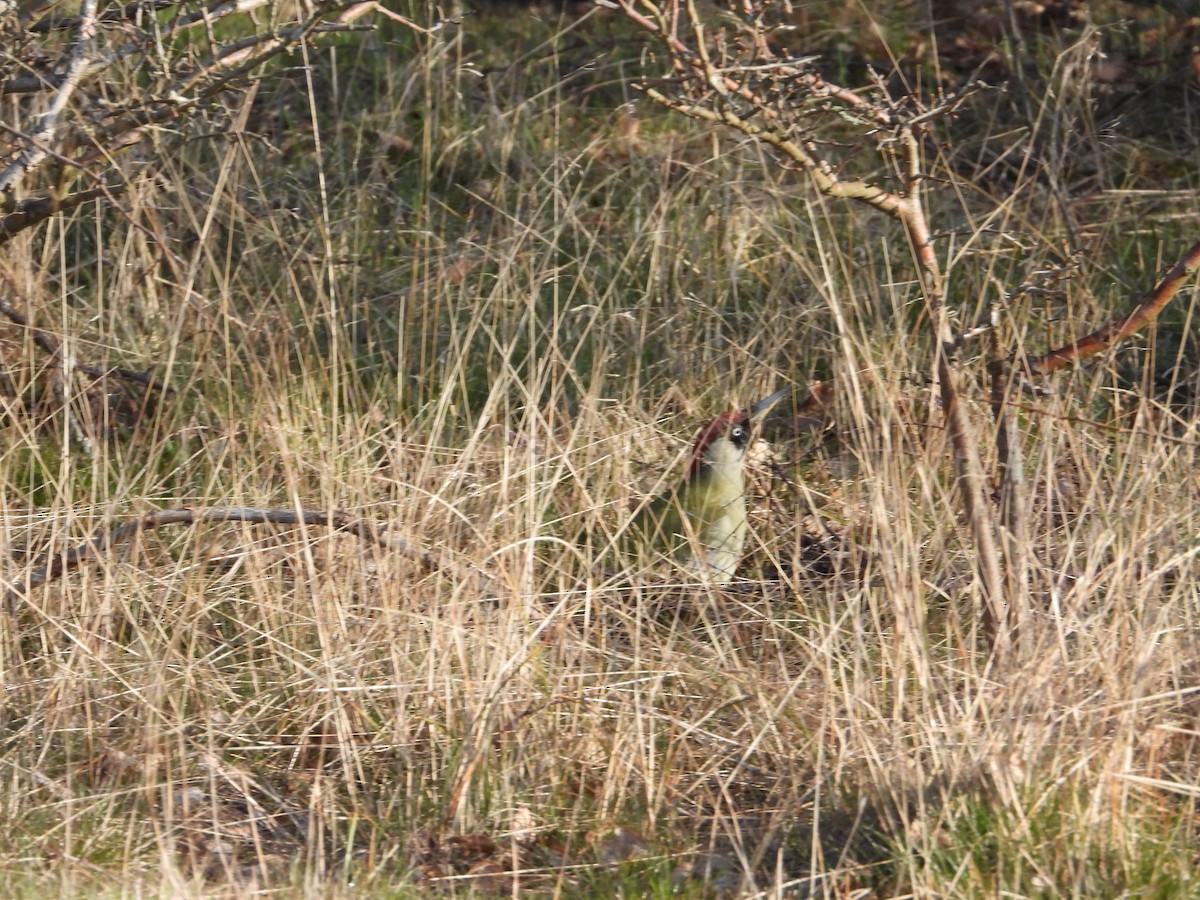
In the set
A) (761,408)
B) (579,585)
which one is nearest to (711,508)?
(761,408)

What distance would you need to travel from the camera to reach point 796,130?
11.6ft

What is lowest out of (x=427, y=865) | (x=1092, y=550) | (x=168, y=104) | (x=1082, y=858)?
(x=427, y=865)

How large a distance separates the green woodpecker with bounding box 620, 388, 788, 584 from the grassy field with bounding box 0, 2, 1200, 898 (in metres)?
0.10

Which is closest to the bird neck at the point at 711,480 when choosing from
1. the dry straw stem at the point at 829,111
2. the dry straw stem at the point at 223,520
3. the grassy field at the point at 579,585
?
the grassy field at the point at 579,585

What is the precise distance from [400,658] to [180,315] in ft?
4.77

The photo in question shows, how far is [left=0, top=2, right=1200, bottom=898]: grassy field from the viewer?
10.9 feet

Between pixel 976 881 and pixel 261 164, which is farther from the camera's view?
pixel 261 164

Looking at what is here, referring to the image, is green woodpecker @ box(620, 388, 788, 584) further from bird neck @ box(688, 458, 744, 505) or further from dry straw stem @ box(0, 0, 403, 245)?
dry straw stem @ box(0, 0, 403, 245)

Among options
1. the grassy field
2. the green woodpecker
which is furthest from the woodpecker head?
the grassy field

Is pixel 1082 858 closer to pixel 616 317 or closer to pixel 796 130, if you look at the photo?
pixel 796 130

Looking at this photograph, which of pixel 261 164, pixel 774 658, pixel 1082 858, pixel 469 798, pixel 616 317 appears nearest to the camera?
pixel 1082 858

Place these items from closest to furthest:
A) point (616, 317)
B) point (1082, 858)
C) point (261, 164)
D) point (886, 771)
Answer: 1. point (1082, 858)
2. point (886, 771)
3. point (616, 317)
4. point (261, 164)

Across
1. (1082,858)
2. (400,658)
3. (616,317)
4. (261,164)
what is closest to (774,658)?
(400,658)

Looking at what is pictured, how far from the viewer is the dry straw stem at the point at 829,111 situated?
3.51 metres
